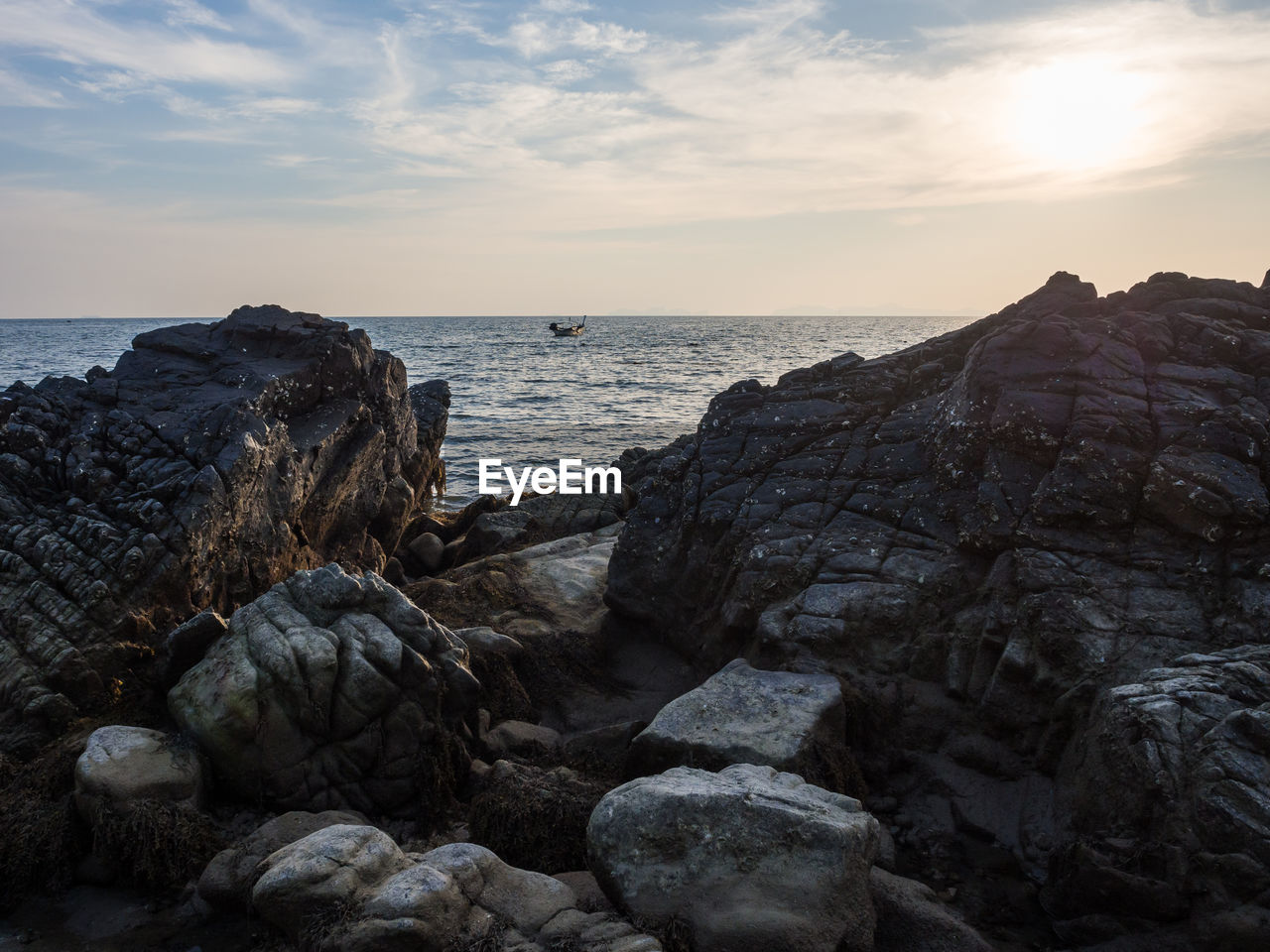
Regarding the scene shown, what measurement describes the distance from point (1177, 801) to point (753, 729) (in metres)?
3.75

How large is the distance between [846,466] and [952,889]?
6.04m

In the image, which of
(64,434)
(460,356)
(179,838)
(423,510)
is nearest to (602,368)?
(460,356)

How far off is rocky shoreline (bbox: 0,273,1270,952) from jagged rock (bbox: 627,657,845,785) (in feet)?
0.15

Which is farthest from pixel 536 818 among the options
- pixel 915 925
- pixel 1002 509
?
pixel 1002 509

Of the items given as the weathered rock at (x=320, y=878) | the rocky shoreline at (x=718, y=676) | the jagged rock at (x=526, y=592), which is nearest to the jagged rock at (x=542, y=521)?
the jagged rock at (x=526, y=592)

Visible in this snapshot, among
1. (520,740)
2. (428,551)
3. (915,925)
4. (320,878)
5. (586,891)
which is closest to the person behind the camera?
(320,878)

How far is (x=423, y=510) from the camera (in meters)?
23.8

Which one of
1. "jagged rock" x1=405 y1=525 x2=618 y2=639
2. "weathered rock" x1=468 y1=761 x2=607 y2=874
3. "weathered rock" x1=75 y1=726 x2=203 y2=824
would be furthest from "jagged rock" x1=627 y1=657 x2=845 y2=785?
"weathered rock" x1=75 y1=726 x2=203 y2=824

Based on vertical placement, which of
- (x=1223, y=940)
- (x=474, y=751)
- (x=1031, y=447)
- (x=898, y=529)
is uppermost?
(x=1031, y=447)

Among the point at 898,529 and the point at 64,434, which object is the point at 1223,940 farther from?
the point at 64,434

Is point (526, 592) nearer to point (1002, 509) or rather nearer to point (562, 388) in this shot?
point (1002, 509)

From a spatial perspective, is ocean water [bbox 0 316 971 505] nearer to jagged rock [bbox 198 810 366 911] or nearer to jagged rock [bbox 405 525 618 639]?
jagged rock [bbox 405 525 618 639]

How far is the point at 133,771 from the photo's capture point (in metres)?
8.55

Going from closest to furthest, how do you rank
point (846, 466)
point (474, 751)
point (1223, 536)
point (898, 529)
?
point (1223, 536)
point (474, 751)
point (898, 529)
point (846, 466)
